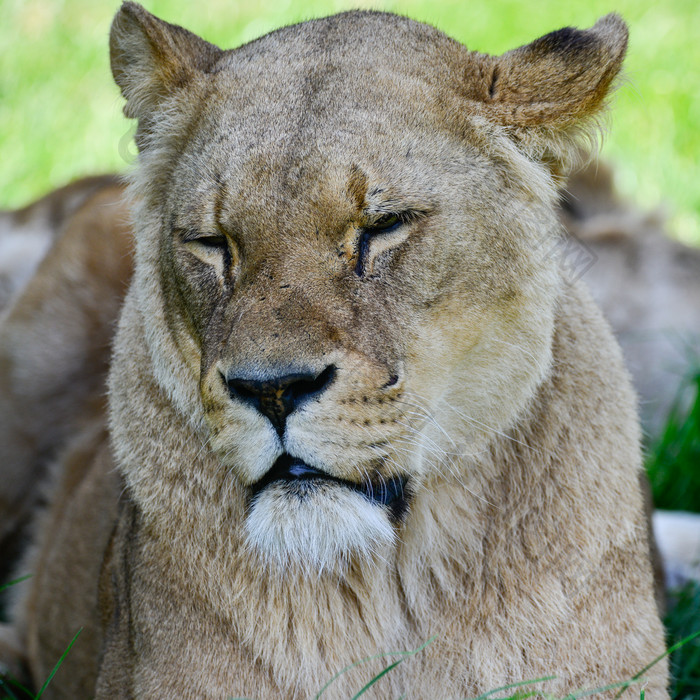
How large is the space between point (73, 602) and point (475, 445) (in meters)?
1.47

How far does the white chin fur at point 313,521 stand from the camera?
1.93m

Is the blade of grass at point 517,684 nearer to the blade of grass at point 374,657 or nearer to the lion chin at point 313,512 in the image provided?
the blade of grass at point 374,657

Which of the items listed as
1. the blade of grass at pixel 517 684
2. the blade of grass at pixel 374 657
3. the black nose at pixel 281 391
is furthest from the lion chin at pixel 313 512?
the blade of grass at pixel 517 684

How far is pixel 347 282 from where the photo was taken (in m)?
2.00

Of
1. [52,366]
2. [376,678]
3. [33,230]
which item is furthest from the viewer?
[33,230]

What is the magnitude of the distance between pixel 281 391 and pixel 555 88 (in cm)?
90

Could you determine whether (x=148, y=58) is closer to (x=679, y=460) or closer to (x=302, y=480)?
(x=302, y=480)

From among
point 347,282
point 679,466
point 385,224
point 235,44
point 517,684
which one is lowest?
point 679,466

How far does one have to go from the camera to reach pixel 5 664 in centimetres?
330

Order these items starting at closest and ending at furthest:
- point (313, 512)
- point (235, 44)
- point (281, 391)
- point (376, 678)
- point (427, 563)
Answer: point (281, 391) < point (313, 512) < point (376, 678) < point (427, 563) < point (235, 44)

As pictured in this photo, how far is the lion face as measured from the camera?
1909 millimetres

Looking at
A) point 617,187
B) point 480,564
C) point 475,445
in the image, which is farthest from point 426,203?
point 617,187

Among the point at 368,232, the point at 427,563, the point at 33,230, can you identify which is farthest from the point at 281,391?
the point at 33,230

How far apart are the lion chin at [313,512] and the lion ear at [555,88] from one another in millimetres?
780
